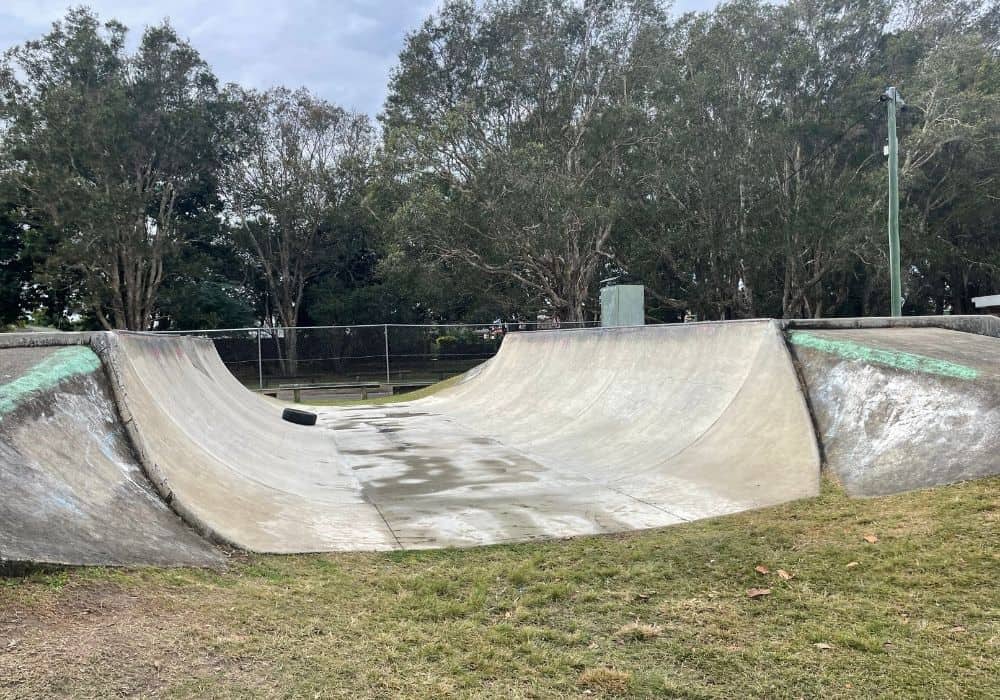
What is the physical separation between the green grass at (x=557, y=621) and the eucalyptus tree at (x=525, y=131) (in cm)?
2266

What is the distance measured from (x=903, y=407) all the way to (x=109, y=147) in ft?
102

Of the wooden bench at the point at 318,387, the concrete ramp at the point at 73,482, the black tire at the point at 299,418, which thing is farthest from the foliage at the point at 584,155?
the concrete ramp at the point at 73,482

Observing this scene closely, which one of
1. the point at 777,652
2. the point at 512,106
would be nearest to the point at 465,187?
the point at 512,106

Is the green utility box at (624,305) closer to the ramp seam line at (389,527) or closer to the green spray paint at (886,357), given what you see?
the green spray paint at (886,357)

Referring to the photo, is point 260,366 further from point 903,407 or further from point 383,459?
point 903,407

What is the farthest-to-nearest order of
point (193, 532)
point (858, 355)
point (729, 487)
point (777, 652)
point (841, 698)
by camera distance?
point (858, 355)
point (729, 487)
point (193, 532)
point (777, 652)
point (841, 698)

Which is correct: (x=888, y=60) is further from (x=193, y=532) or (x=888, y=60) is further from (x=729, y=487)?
(x=193, y=532)

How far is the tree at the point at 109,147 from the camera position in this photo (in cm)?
2725

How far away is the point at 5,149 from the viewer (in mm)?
27594

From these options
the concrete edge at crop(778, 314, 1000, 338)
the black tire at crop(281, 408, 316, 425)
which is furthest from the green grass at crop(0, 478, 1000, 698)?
the black tire at crop(281, 408, 316, 425)

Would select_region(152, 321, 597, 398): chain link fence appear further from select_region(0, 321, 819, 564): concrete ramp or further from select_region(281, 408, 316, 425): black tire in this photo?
select_region(0, 321, 819, 564): concrete ramp

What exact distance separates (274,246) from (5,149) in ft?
39.9

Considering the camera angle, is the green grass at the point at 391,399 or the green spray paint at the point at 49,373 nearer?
the green spray paint at the point at 49,373

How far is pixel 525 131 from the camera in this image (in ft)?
94.8
